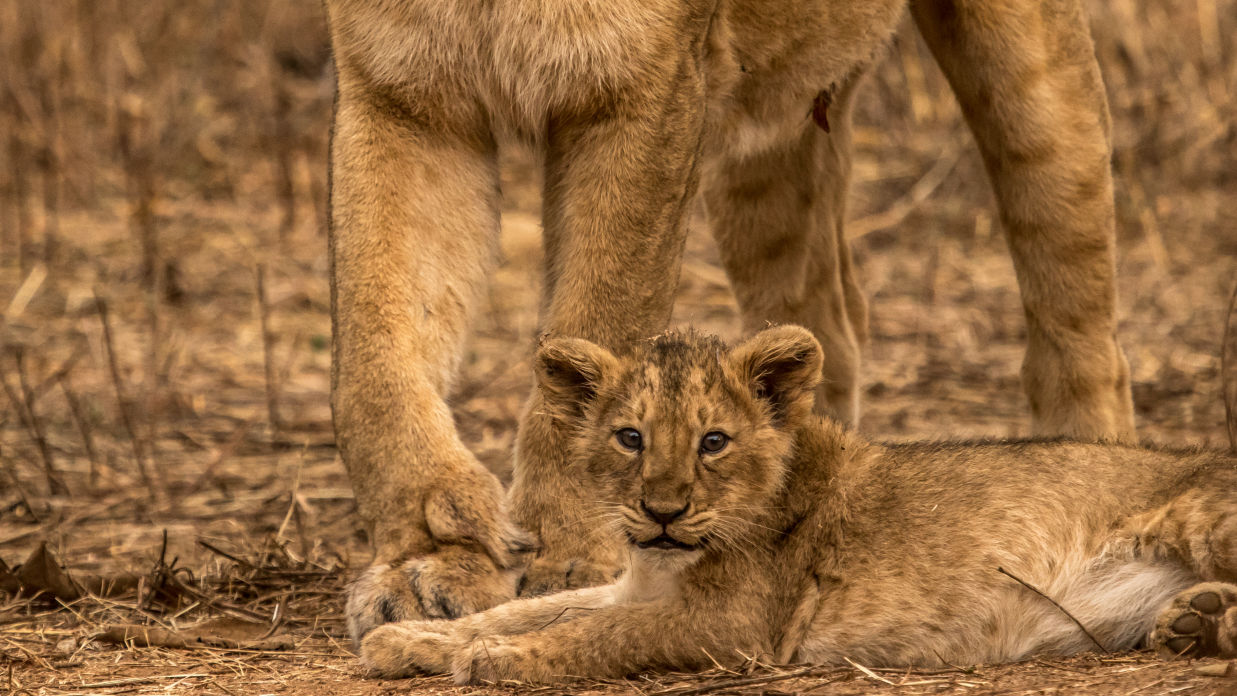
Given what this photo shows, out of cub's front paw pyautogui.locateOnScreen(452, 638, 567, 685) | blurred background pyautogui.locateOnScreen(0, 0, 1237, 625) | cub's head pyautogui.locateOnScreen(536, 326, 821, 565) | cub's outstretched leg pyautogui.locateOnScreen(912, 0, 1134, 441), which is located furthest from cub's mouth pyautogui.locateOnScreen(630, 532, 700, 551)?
cub's outstretched leg pyautogui.locateOnScreen(912, 0, 1134, 441)

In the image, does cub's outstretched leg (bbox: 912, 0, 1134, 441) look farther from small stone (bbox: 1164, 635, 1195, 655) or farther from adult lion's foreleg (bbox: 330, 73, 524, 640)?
small stone (bbox: 1164, 635, 1195, 655)

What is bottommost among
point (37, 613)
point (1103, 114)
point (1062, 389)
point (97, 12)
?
point (37, 613)

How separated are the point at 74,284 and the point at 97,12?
2.65 m

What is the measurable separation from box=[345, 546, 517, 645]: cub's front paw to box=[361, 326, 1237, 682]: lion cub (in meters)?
0.22

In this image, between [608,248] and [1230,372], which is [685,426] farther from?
[1230,372]

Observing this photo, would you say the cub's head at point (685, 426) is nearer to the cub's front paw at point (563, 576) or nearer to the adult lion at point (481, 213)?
the adult lion at point (481, 213)

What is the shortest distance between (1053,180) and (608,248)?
67.6 inches

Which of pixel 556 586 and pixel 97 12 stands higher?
pixel 97 12

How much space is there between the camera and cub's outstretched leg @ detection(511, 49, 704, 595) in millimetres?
3461

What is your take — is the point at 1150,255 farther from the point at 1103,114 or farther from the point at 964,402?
the point at 1103,114

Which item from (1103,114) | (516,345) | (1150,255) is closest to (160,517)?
(516,345)

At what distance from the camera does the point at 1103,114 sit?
484 cm

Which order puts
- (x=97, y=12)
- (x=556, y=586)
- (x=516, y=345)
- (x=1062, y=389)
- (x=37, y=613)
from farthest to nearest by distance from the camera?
(x=97, y=12) < (x=516, y=345) < (x=1062, y=389) < (x=37, y=613) < (x=556, y=586)

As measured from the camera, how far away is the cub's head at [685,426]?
2.81m
